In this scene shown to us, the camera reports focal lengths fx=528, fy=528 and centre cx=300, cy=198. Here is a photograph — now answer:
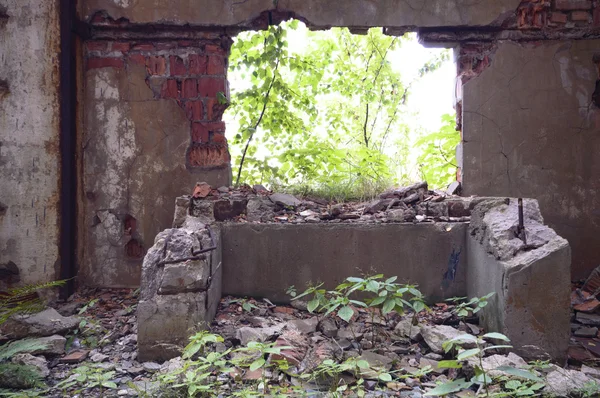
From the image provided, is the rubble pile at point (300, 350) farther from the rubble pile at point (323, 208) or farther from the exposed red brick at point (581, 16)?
the exposed red brick at point (581, 16)

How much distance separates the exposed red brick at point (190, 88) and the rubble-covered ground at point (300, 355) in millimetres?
1888

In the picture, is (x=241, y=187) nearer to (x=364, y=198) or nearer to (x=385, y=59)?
(x=364, y=198)

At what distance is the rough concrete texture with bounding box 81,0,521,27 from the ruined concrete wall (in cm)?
22

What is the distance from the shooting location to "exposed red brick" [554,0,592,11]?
183 inches

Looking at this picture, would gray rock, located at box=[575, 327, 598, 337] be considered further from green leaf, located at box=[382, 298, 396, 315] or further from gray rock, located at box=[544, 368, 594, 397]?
green leaf, located at box=[382, 298, 396, 315]

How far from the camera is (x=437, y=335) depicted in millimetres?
3189

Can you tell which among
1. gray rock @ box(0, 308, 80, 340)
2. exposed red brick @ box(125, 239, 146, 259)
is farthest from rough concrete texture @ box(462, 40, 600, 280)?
gray rock @ box(0, 308, 80, 340)

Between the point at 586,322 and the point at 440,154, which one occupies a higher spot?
the point at 440,154

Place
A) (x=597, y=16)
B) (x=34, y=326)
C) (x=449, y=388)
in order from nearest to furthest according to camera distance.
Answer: (x=449, y=388) → (x=34, y=326) → (x=597, y=16)

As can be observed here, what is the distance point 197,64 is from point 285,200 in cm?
147

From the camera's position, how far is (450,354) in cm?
309

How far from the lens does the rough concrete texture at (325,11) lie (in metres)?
4.61

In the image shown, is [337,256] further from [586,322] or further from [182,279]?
[586,322]

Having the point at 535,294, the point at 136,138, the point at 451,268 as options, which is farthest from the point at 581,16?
the point at 136,138
